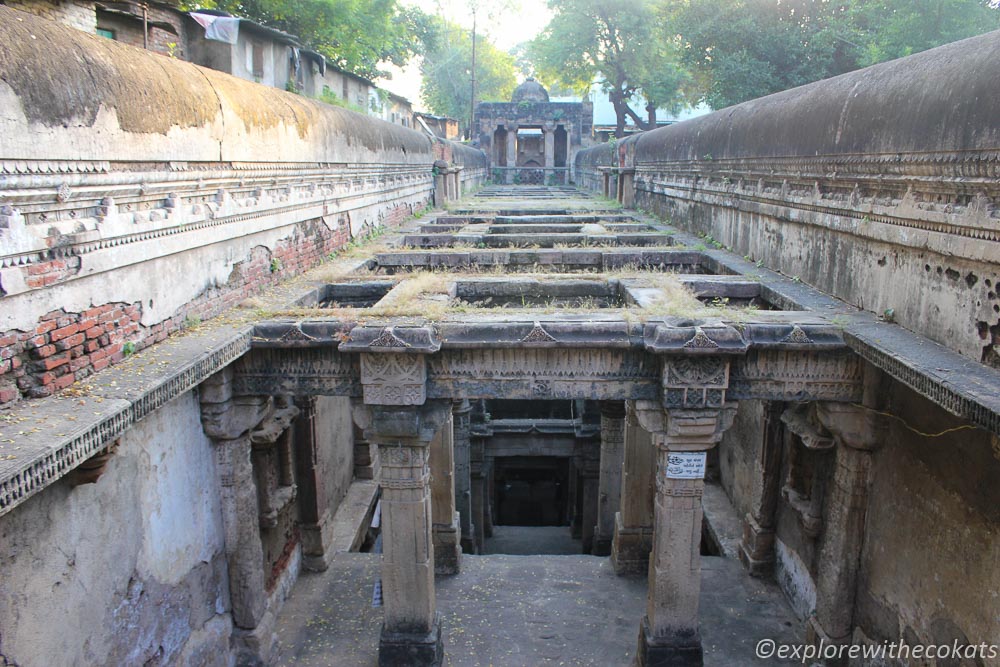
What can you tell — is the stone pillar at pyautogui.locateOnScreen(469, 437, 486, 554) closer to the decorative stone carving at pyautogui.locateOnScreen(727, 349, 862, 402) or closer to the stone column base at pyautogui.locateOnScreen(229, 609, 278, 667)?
the stone column base at pyautogui.locateOnScreen(229, 609, 278, 667)

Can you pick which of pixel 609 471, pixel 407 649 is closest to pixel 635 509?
pixel 609 471

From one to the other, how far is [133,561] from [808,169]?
6.89 metres

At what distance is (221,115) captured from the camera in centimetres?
625

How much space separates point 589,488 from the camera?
42.3 feet

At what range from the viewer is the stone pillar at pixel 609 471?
32.6 ft

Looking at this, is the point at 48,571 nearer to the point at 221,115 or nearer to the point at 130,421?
the point at 130,421

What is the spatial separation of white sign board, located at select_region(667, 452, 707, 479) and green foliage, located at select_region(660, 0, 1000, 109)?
20.9 metres

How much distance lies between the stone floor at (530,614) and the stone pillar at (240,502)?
58 cm

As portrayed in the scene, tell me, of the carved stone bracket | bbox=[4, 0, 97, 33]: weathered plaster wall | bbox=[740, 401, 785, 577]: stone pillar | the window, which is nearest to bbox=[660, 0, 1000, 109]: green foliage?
the window

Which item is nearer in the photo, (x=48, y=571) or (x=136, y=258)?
(x=48, y=571)

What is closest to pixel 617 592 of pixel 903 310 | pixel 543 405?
pixel 903 310

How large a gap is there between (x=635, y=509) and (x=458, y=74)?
156ft

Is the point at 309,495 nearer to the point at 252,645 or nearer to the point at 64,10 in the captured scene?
the point at 252,645

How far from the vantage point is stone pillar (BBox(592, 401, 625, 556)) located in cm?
992
